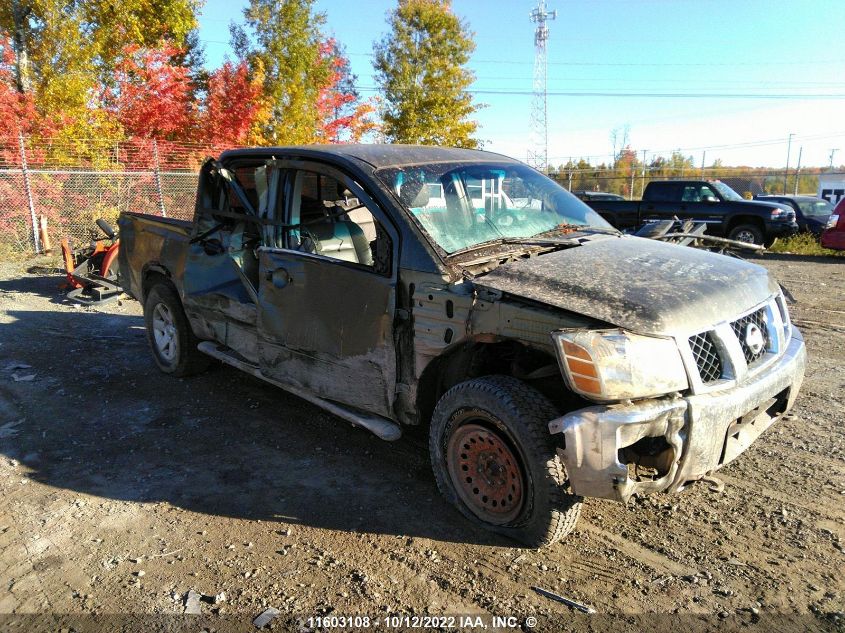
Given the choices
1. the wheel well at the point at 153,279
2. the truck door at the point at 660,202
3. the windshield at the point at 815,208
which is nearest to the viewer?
the wheel well at the point at 153,279

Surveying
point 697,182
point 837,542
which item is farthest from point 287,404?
point 697,182

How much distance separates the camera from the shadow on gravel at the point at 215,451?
3.48 meters

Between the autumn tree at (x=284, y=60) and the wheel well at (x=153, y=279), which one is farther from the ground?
the autumn tree at (x=284, y=60)

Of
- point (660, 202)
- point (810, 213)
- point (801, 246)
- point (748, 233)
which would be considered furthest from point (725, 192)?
point (810, 213)

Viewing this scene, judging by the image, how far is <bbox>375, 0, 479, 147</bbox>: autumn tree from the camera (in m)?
24.1

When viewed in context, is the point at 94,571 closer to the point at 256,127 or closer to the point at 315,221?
the point at 315,221

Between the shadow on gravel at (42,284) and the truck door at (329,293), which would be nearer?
the truck door at (329,293)

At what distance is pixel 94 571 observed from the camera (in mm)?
2967

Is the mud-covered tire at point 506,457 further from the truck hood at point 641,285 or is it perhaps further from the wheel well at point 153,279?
the wheel well at point 153,279

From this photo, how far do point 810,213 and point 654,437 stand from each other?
57.4 ft

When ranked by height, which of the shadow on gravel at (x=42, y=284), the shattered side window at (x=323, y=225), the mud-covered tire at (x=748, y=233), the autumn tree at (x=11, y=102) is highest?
the autumn tree at (x=11, y=102)

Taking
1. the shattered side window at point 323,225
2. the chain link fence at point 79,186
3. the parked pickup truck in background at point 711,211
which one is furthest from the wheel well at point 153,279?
the parked pickup truck in background at point 711,211

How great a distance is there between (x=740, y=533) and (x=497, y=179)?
2.51 meters

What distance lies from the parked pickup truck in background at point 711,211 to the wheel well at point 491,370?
1219 centimetres
